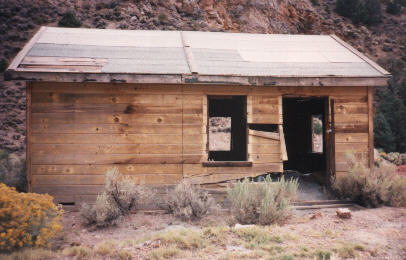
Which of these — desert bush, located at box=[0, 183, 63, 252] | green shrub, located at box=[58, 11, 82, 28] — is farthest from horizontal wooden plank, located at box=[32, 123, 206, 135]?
green shrub, located at box=[58, 11, 82, 28]

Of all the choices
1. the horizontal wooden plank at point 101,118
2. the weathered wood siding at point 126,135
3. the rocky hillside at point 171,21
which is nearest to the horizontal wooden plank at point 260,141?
the weathered wood siding at point 126,135

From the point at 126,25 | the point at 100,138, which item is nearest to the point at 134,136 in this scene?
the point at 100,138

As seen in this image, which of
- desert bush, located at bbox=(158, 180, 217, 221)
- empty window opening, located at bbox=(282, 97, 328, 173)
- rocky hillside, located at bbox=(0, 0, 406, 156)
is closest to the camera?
desert bush, located at bbox=(158, 180, 217, 221)

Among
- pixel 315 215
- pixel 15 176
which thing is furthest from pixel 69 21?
pixel 315 215

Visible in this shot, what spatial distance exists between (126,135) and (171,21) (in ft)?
71.3

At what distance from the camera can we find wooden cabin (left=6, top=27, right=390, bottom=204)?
648 centimetres

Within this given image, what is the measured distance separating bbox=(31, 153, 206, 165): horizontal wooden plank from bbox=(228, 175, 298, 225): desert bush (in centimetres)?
138

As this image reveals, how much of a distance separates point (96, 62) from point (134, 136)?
1692 mm

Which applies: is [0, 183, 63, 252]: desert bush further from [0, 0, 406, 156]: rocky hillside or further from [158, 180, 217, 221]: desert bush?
[0, 0, 406, 156]: rocky hillside

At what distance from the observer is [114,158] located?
6633 mm

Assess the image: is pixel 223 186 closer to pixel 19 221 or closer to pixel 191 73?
pixel 191 73

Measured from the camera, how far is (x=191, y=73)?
6488 mm

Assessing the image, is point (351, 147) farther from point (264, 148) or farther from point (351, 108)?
point (264, 148)

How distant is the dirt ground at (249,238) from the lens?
4152 millimetres
